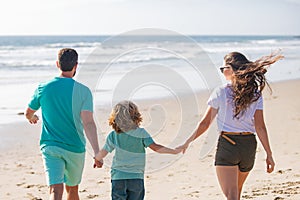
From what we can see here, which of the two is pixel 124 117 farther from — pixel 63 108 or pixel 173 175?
pixel 173 175

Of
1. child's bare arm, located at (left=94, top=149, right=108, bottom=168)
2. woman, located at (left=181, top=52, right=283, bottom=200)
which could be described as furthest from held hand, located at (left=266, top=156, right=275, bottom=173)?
child's bare arm, located at (left=94, top=149, right=108, bottom=168)

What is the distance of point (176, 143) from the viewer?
356 inches

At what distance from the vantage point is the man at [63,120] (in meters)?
4.39

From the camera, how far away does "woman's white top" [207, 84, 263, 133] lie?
443cm

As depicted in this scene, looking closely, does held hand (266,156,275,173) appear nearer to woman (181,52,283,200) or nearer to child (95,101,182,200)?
woman (181,52,283,200)

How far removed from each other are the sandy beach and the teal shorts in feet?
5.73

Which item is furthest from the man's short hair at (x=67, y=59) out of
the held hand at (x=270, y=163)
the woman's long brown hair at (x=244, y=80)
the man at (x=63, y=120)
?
the held hand at (x=270, y=163)

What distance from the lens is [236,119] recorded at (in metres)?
4.42

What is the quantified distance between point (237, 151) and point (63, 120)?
1576mm

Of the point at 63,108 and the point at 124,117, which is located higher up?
the point at 63,108

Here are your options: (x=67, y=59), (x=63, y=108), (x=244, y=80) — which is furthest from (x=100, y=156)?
(x=244, y=80)

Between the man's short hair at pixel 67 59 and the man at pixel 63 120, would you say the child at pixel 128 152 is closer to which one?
the man at pixel 63 120

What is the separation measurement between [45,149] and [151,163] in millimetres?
3420

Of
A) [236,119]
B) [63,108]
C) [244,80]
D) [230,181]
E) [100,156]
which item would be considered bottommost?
[230,181]
